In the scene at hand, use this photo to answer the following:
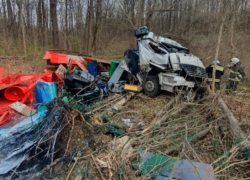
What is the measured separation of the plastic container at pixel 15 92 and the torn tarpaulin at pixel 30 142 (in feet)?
4.39

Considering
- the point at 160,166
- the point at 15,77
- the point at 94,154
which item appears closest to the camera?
the point at 160,166

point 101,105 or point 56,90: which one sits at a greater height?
point 56,90

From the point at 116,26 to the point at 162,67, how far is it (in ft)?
32.1

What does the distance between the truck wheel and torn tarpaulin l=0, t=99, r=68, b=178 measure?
10.3ft

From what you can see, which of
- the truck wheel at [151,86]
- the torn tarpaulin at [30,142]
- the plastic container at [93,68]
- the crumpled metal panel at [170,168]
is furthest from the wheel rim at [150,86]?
the crumpled metal panel at [170,168]

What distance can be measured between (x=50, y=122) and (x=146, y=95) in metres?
3.38

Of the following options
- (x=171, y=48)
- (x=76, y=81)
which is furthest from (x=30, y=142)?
(x=171, y=48)

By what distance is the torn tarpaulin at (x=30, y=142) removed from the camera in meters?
3.17

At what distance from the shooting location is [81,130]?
3705 mm

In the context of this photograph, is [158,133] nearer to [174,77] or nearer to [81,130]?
[81,130]

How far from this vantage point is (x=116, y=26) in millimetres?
14352

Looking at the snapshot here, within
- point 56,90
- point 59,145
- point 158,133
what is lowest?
point 59,145

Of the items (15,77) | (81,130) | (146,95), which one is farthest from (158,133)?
(15,77)

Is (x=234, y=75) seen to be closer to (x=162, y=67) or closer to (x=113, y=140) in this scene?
(x=162, y=67)
